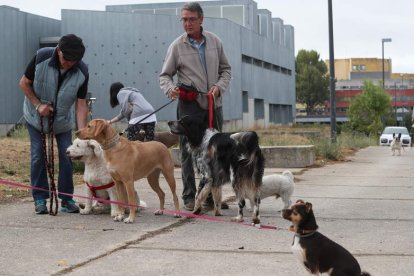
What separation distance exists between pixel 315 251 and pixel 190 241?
6.41 ft

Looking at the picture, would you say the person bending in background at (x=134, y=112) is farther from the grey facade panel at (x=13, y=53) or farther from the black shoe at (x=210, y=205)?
the grey facade panel at (x=13, y=53)

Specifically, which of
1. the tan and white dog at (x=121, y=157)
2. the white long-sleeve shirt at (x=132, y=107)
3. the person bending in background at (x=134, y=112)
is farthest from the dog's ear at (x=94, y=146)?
the white long-sleeve shirt at (x=132, y=107)

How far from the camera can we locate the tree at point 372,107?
58.2 m

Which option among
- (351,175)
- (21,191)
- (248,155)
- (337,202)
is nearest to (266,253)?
(248,155)

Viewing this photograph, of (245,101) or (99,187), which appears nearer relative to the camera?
(99,187)

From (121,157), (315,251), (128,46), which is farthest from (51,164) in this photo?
(128,46)

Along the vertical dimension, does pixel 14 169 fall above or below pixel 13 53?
below

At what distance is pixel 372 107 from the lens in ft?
193

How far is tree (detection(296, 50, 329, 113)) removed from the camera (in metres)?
110

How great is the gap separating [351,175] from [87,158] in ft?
24.0

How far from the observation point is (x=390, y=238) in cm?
652

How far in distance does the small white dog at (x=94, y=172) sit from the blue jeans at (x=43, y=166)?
12.4 inches

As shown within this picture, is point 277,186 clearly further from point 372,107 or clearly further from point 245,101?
point 372,107

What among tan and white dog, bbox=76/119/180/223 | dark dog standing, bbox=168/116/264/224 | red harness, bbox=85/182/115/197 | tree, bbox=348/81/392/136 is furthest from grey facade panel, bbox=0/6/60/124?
tree, bbox=348/81/392/136
